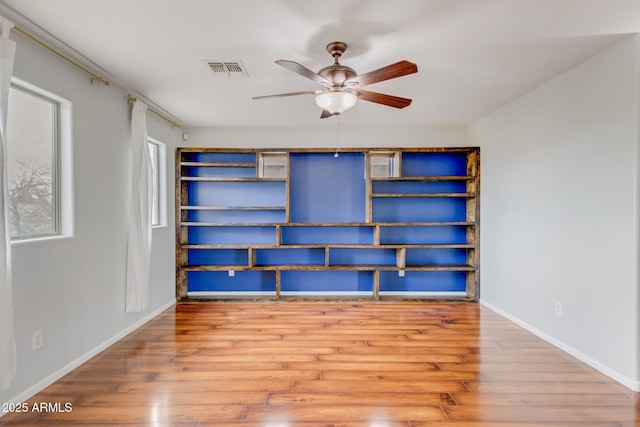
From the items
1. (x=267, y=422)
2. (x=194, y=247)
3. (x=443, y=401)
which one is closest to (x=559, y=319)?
(x=443, y=401)

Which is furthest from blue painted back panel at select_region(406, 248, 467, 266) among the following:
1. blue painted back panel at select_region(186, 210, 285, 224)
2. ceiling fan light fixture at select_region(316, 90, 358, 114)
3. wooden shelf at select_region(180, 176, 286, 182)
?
ceiling fan light fixture at select_region(316, 90, 358, 114)

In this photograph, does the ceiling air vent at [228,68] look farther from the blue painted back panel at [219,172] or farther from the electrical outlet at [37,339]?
the electrical outlet at [37,339]

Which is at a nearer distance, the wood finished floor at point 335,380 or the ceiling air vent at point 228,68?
the wood finished floor at point 335,380

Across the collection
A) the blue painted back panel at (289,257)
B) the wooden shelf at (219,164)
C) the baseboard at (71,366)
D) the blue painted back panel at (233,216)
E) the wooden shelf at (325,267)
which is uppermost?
the wooden shelf at (219,164)

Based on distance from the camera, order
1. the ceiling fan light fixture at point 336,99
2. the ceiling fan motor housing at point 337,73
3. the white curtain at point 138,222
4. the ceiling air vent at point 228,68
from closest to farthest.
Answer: the ceiling fan motor housing at point 337,73 < the ceiling fan light fixture at point 336,99 < the ceiling air vent at point 228,68 < the white curtain at point 138,222

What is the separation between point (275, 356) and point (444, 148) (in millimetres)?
3418

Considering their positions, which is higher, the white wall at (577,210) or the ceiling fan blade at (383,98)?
the ceiling fan blade at (383,98)

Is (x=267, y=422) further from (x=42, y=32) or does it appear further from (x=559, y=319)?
(x=42, y=32)

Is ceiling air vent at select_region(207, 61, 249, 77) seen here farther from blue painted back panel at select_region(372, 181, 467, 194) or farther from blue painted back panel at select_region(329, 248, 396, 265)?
blue painted back panel at select_region(329, 248, 396, 265)

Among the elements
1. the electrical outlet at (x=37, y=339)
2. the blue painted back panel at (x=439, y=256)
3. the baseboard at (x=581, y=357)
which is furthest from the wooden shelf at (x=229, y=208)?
the baseboard at (x=581, y=357)

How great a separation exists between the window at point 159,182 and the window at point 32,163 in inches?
62.7

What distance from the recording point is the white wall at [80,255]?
2.08 m

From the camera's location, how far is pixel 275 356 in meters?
2.69

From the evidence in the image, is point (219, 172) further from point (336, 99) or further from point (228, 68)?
point (336, 99)
